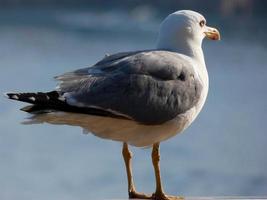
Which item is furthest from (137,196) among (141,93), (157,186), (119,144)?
(119,144)

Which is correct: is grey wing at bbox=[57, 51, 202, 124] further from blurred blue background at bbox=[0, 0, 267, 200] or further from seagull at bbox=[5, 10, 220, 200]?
blurred blue background at bbox=[0, 0, 267, 200]

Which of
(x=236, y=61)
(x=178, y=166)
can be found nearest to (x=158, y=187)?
(x=178, y=166)

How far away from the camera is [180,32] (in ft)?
8.71

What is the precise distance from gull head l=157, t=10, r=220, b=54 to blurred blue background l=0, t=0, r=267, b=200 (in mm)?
1073

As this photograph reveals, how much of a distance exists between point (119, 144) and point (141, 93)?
17.4 feet

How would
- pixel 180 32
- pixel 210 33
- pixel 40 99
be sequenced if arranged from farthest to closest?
pixel 210 33
pixel 180 32
pixel 40 99

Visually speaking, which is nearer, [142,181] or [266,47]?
[142,181]

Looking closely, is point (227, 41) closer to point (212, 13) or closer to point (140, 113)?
point (212, 13)

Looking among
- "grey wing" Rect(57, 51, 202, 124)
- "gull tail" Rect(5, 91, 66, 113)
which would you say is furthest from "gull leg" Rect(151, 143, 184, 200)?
"gull tail" Rect(5, 91, 66, 113)

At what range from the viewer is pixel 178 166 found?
7.22 meters

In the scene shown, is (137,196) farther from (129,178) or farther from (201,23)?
(201,23)

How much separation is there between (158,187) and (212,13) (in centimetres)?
1252

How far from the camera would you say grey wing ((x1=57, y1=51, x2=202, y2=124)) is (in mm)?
2453

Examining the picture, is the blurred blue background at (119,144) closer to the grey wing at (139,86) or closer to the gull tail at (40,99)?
the grey wing at (139,86)
